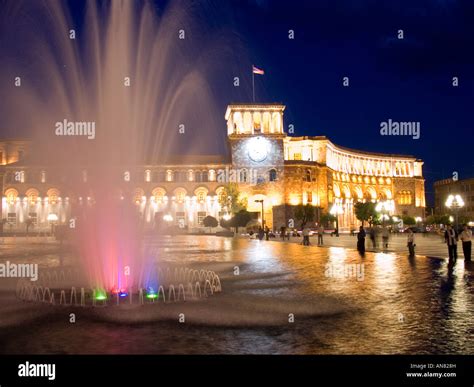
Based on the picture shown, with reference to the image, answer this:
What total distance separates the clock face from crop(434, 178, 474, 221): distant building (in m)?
51.4

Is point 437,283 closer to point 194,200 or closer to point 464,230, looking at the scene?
point 464,230

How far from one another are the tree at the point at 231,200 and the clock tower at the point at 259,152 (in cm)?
765

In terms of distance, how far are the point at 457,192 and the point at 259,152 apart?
65.2 m

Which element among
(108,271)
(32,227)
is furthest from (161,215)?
(108,271)

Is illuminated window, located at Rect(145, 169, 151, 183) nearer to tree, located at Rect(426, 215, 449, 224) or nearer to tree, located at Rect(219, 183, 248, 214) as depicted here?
tree, located at Rect(219, 183, 248, 214)

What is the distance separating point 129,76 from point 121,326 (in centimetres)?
1402

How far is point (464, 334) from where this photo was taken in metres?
8.95

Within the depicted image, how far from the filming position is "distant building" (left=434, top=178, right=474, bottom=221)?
128 metres

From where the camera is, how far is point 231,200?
79375 mm

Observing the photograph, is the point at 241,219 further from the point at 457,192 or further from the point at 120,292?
the point at 457,192

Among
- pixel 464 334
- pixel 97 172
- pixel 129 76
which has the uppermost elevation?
pixel 129 76

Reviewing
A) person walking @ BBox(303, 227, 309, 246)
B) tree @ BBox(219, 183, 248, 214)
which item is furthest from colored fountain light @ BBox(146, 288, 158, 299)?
tree @ BBox(219, 183, 248, 214)

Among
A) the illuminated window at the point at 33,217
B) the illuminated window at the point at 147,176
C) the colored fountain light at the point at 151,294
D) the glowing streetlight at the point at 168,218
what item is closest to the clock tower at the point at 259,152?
the glowing streetlight at the point at 168,218

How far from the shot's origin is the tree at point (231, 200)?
78938 mm
